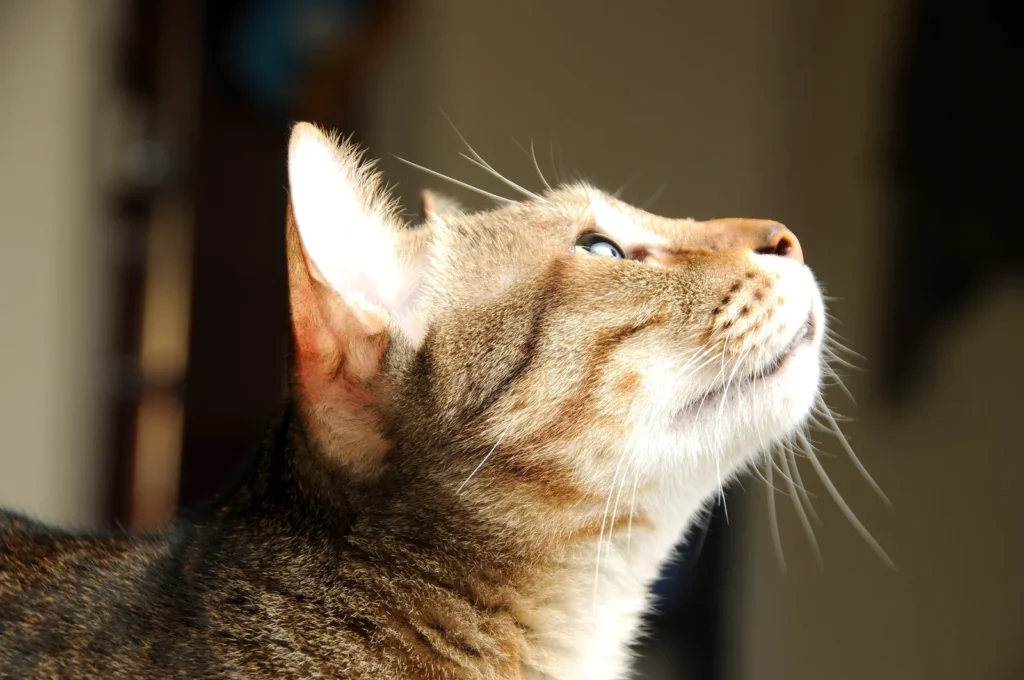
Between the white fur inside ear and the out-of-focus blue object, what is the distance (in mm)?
1106

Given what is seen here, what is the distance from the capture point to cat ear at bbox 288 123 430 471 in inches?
27.7

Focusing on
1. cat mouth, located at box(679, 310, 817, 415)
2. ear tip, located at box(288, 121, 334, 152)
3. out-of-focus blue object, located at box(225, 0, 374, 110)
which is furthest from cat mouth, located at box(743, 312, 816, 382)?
out-of-focus blue object, located at box(225, 0, 374, 110)

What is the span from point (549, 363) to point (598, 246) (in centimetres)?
15

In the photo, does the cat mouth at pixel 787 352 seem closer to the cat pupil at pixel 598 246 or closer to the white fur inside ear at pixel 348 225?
the cat pupil at pixel 598 246

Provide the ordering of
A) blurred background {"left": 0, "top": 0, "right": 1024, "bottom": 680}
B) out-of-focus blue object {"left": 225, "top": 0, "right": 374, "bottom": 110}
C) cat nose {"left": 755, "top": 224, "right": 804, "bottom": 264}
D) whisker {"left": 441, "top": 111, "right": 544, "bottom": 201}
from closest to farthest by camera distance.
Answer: cat nose {"left": 755, "top": 224, "right": 804, "bottom": 264}, whisker {"left": 441, "top": 111, "right": 544, "bottom": 201}, blurred background {"left": 0, "top": 0, "right": 1024, "bottom": 680}, out-of-focus blue object {"left": 225, "top": 0, "right": 374, "bottom": 110}

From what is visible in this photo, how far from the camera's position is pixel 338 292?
718 millimetres

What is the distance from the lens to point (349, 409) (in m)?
0.75

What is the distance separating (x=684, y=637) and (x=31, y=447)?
5.52ft

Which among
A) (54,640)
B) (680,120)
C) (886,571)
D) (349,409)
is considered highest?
(680,120)

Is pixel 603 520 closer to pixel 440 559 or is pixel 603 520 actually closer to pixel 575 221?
pixel 440 559

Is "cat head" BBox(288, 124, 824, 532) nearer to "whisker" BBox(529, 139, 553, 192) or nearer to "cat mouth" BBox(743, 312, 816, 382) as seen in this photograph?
"cat mouth" BBox(743, 312, 816, 382)

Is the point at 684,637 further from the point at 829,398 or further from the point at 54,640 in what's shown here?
the point at 54,640

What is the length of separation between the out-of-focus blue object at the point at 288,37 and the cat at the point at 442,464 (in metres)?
1.15

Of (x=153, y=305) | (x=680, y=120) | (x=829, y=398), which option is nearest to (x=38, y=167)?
(x=153, y=305)
